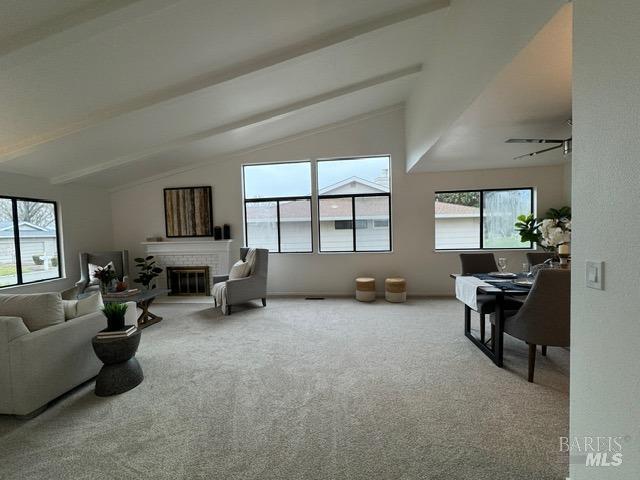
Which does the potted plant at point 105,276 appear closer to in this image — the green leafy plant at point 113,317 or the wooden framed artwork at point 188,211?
the wooden framed artwork at point 188,211

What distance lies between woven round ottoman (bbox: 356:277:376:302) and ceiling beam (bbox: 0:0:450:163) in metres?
3.56

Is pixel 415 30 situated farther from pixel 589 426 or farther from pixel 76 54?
pixel 589 426

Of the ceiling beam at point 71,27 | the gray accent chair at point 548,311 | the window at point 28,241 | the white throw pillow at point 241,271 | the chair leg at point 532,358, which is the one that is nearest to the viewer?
the ceiling beam at point 71,27

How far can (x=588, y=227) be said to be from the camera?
1.21 m

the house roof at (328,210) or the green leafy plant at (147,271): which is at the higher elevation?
the house roof at (328,210)

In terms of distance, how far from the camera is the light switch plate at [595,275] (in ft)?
3.73

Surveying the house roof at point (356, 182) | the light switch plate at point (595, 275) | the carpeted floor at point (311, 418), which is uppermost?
the house roof at point (356, 182)

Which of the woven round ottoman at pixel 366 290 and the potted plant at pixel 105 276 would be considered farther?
the woven round ottoman at pixel 366 290

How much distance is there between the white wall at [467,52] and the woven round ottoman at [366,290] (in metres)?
2.26

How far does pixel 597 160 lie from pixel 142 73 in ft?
11.7

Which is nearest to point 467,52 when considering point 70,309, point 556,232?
point 556,232

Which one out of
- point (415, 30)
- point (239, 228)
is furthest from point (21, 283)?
point (415, 30)

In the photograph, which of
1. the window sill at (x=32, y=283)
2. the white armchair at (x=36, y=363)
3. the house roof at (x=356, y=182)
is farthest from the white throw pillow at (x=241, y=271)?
the window sill at (x=32, y=283)

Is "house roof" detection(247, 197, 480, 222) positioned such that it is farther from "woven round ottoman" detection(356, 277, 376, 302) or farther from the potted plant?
the potted plant
